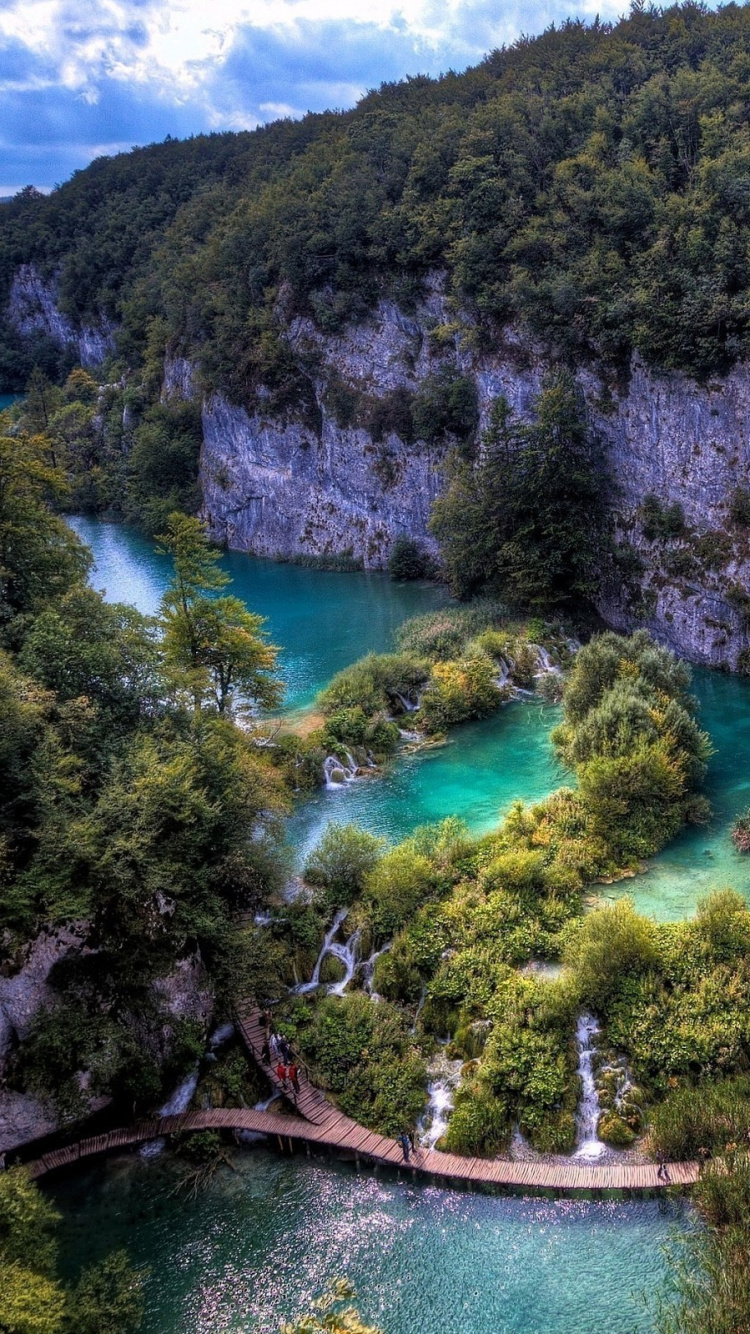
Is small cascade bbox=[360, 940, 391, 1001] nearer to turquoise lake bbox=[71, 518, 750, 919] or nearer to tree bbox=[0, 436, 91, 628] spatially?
turquoise lake bbox=[71, 518, 750, 919]

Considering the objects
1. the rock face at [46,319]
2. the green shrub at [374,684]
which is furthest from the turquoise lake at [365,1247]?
the rock face at [46,319]

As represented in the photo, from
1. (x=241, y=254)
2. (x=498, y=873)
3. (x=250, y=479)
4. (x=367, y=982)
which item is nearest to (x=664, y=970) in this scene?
(x=498, y=873)

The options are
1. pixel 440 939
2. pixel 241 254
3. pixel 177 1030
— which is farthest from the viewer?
pixel 241 254

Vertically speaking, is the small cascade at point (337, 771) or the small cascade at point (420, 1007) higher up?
the small cascade at point (337, 771)

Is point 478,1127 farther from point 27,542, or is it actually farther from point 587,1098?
point 27,542

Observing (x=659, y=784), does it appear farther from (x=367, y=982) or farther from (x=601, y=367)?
(x=601, y=367)

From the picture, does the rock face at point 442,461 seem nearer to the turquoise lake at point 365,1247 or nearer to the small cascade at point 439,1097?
the small cascade at point 439,1097
